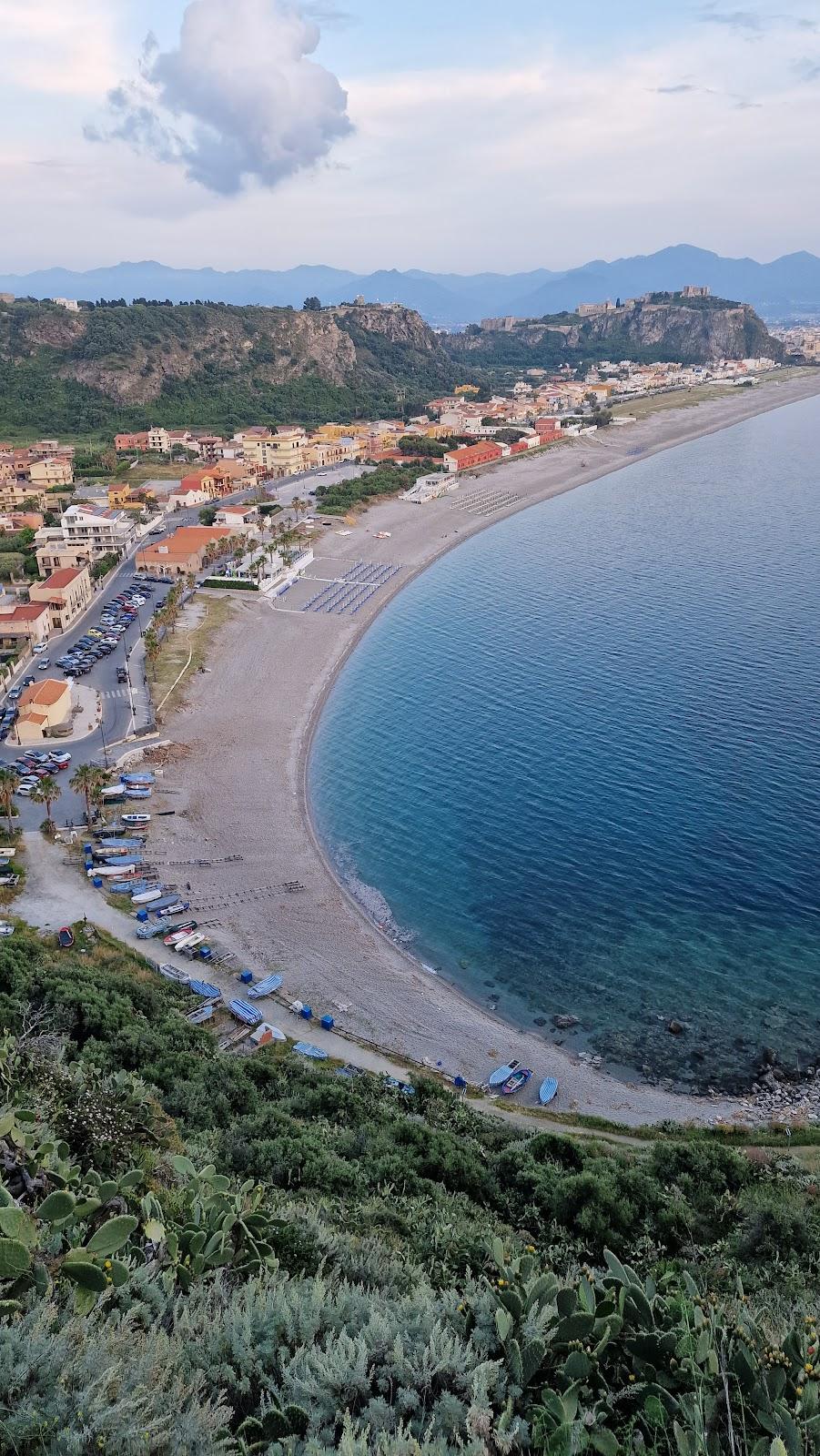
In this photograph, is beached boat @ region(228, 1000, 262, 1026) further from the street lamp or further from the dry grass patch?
the dry grass patch

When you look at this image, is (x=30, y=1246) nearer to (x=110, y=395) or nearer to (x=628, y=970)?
(x=628, y=970)

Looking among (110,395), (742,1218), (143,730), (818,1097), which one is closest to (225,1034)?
(742,1218)

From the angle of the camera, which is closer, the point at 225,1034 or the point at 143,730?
the point at 225,1034

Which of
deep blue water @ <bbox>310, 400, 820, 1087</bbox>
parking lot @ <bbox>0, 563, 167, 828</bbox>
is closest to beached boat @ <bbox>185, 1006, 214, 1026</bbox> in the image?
deep blue water @ <bbox>310, 400, 820, 1087</bbox>

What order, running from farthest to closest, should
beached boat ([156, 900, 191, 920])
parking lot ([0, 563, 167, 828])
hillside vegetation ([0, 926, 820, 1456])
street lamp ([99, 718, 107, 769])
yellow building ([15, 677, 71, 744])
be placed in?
1. yellow building ([15, 677, 71, 744])
2. street lamp ([99, 718, 107, 769])
3. parking lot ([0, 563, 167, 828])
4. beached boat ([156, 900, 191, 920])
5. hillside vegetation ([0, 926, 820, 1456])

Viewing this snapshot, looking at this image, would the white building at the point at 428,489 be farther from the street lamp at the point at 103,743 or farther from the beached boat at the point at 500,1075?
the beached boat at the point at 500,1075

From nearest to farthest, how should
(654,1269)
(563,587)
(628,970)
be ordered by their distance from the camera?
(654,1269)
(628,970)
(563,587)

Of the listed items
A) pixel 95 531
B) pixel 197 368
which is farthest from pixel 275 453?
pixel 197 368
